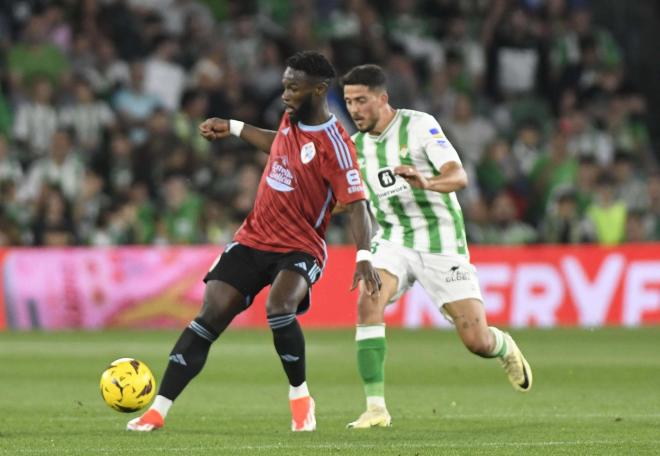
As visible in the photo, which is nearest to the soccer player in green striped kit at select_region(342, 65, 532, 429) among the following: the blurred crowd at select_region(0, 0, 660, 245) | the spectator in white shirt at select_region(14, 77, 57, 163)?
the blurred crowd at select_region(0, 0, 660, 245)

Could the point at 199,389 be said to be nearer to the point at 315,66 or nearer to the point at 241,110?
the point at 315,66

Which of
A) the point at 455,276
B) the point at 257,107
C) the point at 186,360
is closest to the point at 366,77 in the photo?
the point at 455,276

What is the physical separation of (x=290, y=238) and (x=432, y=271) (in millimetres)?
1320

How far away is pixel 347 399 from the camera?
11.1 m

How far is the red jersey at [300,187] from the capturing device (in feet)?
28.2

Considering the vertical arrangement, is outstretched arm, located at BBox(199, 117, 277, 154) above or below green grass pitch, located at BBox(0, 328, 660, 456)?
above

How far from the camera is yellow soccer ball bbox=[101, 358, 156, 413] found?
8617 millimetres

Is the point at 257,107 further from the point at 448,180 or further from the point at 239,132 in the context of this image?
the point at 448,180

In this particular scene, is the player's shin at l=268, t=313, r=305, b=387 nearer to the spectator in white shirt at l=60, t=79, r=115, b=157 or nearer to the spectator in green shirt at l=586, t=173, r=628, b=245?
the spectator in white shirt at l=60, t=79, r=115, b=157

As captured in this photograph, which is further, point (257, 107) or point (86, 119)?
point (257, 107)

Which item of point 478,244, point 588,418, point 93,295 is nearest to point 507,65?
point 478,244

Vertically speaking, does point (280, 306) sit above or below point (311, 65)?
below

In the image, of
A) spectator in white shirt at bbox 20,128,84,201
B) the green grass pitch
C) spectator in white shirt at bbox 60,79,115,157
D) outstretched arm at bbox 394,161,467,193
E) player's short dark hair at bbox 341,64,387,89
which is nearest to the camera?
the green grass pitch

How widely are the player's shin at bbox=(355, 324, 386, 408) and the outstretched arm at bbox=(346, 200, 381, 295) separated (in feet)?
2.74
